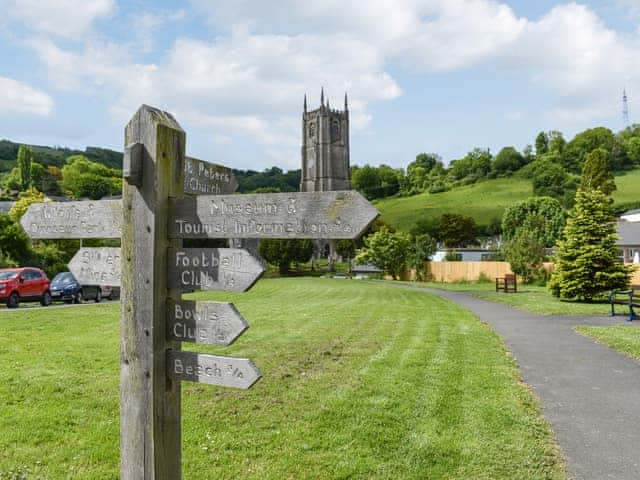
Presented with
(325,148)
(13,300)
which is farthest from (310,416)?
(325,148)

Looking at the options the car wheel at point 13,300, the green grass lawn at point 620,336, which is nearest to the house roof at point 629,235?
the green grass lawn at point 620,336

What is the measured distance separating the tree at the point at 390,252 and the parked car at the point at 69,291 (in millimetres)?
33461

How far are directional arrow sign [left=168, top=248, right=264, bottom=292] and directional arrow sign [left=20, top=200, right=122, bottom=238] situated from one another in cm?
56

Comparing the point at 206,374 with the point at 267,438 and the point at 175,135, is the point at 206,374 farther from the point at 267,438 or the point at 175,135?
the point at 267,438

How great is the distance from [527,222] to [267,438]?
2704 inches

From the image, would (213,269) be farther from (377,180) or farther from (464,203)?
(377,180)

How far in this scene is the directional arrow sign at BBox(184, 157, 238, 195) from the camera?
373 centimetres

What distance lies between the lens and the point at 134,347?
11.5 feet

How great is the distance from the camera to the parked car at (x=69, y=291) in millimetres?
24641

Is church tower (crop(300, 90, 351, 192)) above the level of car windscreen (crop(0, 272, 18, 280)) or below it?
above

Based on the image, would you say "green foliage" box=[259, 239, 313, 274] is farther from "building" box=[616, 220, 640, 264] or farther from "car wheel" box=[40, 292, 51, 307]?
"car wheel" box=[40, 292, 51, 307]

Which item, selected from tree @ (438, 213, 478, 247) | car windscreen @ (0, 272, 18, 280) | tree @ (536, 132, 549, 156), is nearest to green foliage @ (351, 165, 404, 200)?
tree @ (536, 132, 549, 156)

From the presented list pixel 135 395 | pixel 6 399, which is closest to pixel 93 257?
pixel 135 395

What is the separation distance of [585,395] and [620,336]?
20.2 feet
